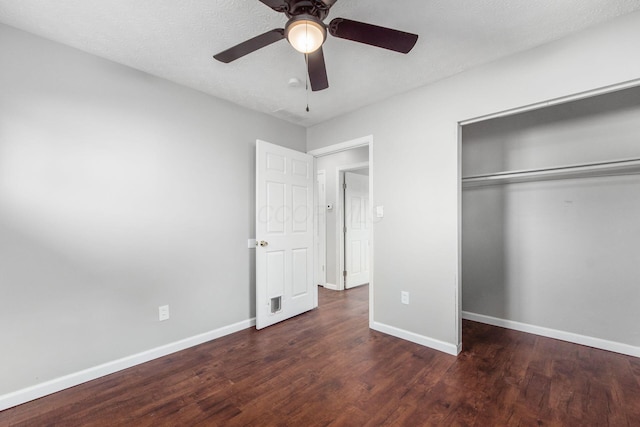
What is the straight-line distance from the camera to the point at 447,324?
8.47ft

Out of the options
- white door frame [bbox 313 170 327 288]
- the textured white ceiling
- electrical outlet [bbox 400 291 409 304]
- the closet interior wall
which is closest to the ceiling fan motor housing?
the textured white ceiling

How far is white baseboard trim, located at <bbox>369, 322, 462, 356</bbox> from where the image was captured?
2540 mm

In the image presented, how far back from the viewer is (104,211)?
2.25 m

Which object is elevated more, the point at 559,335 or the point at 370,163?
the point at 370,163

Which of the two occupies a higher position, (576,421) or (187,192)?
(187,192)

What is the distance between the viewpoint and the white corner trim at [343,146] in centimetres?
325

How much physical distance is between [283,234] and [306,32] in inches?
91.9

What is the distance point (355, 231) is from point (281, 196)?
2050mm

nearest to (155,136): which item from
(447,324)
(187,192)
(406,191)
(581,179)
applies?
(187,192)

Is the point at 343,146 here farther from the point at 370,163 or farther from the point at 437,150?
the point at 437,150

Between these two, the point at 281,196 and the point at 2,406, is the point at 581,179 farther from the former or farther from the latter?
the point at 2,406

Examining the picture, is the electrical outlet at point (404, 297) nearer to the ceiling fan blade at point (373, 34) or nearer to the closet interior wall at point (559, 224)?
the closet interior wall at point (559, 224)

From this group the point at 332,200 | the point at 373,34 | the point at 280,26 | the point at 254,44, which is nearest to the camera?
the point at 373,34

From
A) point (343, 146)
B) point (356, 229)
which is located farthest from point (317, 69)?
point (356, 229)
